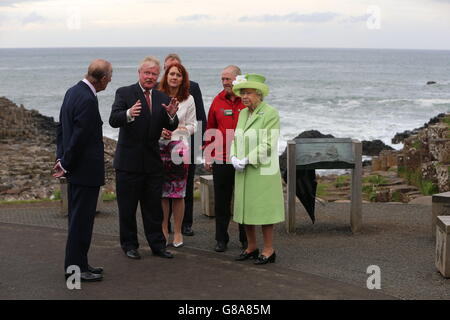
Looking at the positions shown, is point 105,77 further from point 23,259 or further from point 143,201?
point 23,259

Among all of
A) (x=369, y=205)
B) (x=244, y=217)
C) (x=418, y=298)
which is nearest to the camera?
(x=418, y=298)

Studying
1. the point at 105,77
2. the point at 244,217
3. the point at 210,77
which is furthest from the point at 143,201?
the point at 210,77

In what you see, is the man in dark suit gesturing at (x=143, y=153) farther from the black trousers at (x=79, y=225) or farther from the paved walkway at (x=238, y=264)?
the black trousers at (x=79, y=225)

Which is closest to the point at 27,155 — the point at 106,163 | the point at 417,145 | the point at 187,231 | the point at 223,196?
the point at 106,163

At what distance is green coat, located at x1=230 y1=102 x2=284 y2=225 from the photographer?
8.36m

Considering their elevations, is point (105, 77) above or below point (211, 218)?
above

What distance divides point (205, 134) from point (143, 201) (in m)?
1.08

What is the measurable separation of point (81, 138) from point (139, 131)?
1.08 m

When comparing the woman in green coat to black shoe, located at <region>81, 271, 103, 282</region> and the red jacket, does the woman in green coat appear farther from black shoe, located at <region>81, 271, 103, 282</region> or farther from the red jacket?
black shoe, located at <region>81, 271, 103, 282</region>

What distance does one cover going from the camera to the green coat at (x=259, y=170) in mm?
8359

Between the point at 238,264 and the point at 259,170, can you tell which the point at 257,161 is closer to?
the point at 259,170

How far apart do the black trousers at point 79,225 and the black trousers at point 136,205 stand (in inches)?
36.2
